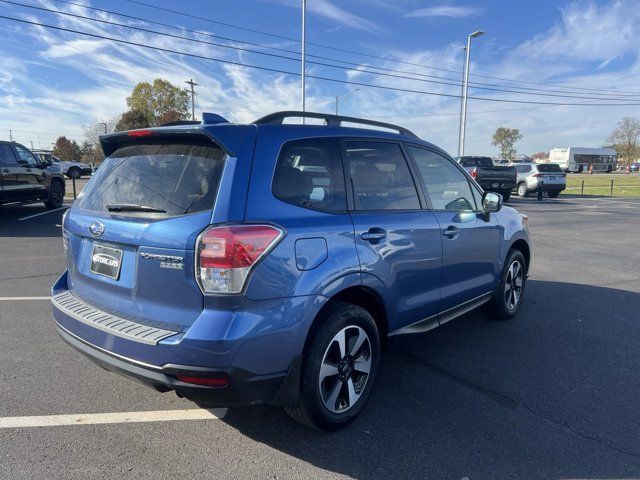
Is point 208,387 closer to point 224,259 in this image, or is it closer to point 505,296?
point 224,259

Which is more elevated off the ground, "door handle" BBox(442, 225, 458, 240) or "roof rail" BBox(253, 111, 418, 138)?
"roof rail" BBox(253, 111, 418, 138)

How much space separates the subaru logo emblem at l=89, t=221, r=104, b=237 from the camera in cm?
274

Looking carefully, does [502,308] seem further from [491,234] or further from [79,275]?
[79,275]

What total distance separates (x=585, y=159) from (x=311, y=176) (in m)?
84.1

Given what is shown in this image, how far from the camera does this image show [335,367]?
2842mm

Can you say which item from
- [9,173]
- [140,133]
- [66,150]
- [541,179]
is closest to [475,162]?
[541,179]

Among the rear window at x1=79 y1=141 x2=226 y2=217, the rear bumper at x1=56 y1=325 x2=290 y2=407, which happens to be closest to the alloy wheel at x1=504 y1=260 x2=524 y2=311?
the rear bumper at x1=56 y1=325 x2=290 y2=407

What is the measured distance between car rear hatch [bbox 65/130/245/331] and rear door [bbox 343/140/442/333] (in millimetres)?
1015

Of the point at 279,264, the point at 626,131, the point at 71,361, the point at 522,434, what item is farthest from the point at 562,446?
the point at 626,131

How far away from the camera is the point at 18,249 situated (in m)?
8.57

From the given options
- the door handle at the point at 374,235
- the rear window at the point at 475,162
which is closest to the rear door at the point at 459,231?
the door handle at the point at 374,235

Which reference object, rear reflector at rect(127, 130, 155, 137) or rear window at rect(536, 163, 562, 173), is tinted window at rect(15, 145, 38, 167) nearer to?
rear reflector at rect(127, 130, 155, 137)

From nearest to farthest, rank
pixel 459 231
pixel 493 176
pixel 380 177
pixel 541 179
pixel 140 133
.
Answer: pixel 140 133 → pixel 380 177 → pixel 459 231 → pixel 493 176 → pixel 541 179

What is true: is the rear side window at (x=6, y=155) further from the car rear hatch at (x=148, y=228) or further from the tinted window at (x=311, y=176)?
the tinted window at (x=311, y=176)
